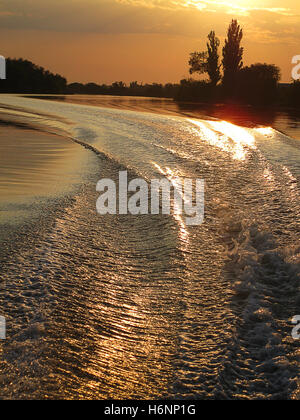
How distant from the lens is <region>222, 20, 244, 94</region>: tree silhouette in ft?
164

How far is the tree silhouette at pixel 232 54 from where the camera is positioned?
5012 centimetres

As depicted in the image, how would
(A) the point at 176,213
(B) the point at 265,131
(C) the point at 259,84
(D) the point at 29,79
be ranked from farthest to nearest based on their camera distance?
(D) the point at 29,79, (C) the point at 259,84, (B) the point at 265,131, (A) the point at 176,213

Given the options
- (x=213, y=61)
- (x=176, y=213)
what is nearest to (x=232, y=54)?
(x=213, y=61)

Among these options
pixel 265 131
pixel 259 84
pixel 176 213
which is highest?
pixel 259 84

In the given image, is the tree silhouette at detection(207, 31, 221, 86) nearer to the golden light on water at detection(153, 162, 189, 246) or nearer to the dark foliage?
the dark foliage

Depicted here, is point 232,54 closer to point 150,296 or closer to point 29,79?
point 29,79

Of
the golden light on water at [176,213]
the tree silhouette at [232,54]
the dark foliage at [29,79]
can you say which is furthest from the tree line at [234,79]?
the golden light on water at [176,213]

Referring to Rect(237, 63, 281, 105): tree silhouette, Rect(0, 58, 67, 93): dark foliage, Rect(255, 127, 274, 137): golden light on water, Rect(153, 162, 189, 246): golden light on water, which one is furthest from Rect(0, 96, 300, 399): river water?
Rect(0, 58, 67, 93): dark foliage

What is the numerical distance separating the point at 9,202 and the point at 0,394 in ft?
13.5

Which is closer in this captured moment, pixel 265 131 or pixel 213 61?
pixel 265 131

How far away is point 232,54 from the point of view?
5109 cm

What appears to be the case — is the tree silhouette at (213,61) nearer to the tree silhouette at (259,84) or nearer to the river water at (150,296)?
the tree silhouette at (259,84)

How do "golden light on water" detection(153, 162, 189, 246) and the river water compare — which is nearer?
the river water

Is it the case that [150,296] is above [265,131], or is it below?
below
